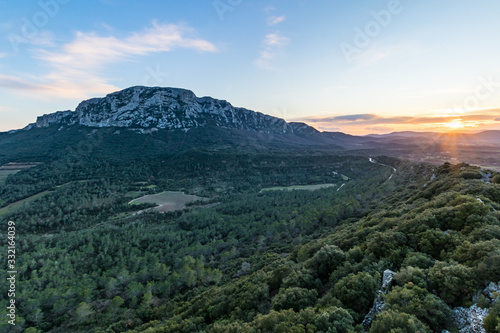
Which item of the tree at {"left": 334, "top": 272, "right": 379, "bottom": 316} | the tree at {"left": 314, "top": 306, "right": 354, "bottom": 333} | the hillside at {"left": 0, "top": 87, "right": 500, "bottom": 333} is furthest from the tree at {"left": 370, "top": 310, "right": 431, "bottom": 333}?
the tree at {"left": 334, "top": 272, "right": 379, "bottom": 316}

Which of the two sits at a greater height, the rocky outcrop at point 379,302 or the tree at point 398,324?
the tree at point 398,324

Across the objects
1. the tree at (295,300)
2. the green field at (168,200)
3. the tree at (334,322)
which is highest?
the tree at (334,322)

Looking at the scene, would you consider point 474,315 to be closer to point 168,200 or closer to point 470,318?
point 470,318

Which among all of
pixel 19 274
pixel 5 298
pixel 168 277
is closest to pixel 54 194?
pixel 19 274

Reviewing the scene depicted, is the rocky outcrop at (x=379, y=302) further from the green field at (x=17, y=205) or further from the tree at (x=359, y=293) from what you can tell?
the green field at (x=17, y=205)

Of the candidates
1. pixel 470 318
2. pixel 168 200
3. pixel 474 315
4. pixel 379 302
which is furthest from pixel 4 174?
pixel 474 315

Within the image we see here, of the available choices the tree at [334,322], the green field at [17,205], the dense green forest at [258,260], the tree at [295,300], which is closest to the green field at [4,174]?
the dense green forest at [258,260]
